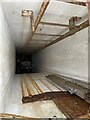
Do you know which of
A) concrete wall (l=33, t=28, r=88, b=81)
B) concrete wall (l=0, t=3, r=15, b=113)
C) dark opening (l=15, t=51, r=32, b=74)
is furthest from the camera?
dark opening (l=15, t=51, r=32, b=74)

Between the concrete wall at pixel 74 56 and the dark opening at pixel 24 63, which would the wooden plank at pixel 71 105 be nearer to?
the concrete wall at pixel 74 56

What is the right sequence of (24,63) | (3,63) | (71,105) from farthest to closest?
(24,63), (71,105), (3,63)

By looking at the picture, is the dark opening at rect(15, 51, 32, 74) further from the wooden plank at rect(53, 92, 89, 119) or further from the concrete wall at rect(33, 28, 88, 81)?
the wooden plank at rect(53, 92, 89, 119)

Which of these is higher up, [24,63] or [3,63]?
[3,63]

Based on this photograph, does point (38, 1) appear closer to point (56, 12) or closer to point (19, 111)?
point (56, 12)

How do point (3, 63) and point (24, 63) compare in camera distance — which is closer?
point (3, 63)

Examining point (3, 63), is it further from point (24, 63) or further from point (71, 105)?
point (24, 63)

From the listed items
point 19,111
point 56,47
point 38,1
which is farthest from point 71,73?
point 38,1

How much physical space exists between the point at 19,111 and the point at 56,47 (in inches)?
125

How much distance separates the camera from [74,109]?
1936mm

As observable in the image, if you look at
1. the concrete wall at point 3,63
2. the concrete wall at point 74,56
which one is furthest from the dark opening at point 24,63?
the concrete wall at point 3,63

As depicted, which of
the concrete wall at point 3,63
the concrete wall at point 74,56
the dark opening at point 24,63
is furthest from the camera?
the dark opening at point 24,63

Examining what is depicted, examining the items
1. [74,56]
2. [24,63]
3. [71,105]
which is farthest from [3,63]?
[24,63]

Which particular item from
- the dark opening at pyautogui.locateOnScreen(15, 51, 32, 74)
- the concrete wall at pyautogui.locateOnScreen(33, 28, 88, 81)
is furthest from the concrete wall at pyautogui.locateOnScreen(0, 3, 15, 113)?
the dark opening at pyautogui.locateOnScreen(15, 51, 32, 74)
